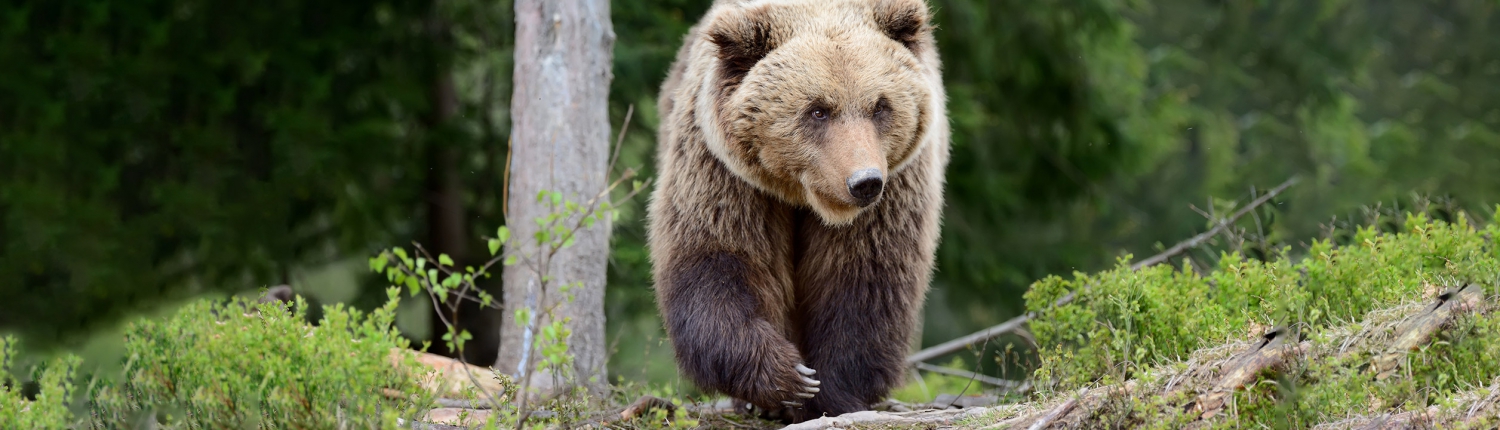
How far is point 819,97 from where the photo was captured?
4.06 meters

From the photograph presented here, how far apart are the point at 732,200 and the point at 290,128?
4299 millimetres

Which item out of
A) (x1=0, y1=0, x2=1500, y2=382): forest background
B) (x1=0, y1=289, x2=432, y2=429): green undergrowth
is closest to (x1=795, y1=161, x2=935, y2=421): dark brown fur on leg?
(x1=0, y1=289, x2=432, y2=429): green undergrowth

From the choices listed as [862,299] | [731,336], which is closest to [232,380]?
[731,336]

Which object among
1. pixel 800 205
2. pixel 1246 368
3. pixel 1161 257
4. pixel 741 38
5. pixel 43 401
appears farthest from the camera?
pixel 1161 257

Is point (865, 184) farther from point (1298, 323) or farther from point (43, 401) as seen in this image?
point (43, 401)

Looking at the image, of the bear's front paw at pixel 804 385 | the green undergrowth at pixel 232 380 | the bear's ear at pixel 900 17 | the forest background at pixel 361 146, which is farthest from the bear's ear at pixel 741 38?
the forest background at pixel 361 146

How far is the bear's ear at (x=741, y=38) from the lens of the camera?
4.30 meters

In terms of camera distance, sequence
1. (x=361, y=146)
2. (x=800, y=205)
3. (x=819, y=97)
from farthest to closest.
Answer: (x=361, y=146) → (x=800, y=205) → (x=819, y=97)

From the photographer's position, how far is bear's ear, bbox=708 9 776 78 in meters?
4.30

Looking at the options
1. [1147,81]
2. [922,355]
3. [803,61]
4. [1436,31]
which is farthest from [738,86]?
[1436,31]

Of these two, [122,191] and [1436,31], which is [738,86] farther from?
[1436,31]

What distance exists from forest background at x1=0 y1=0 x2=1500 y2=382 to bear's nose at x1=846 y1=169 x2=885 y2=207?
8.23 feet

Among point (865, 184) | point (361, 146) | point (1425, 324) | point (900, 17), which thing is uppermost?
point (361, 146)

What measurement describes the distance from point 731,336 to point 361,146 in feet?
15.2
